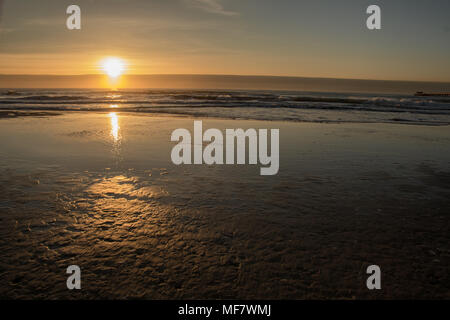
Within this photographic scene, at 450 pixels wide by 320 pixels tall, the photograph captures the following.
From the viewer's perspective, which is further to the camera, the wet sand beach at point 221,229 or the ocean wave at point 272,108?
the ocean wave at point 272,108

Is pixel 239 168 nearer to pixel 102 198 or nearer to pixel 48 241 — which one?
pixel 102 198

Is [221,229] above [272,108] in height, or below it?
below

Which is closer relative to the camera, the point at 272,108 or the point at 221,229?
the point at 221,229

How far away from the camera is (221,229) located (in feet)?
10.1

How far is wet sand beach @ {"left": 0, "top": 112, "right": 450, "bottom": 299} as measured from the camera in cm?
224

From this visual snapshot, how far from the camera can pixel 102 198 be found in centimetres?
391

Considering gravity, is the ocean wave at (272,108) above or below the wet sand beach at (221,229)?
above

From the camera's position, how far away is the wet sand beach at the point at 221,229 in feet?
7.35

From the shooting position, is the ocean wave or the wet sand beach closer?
the wet sand beach
